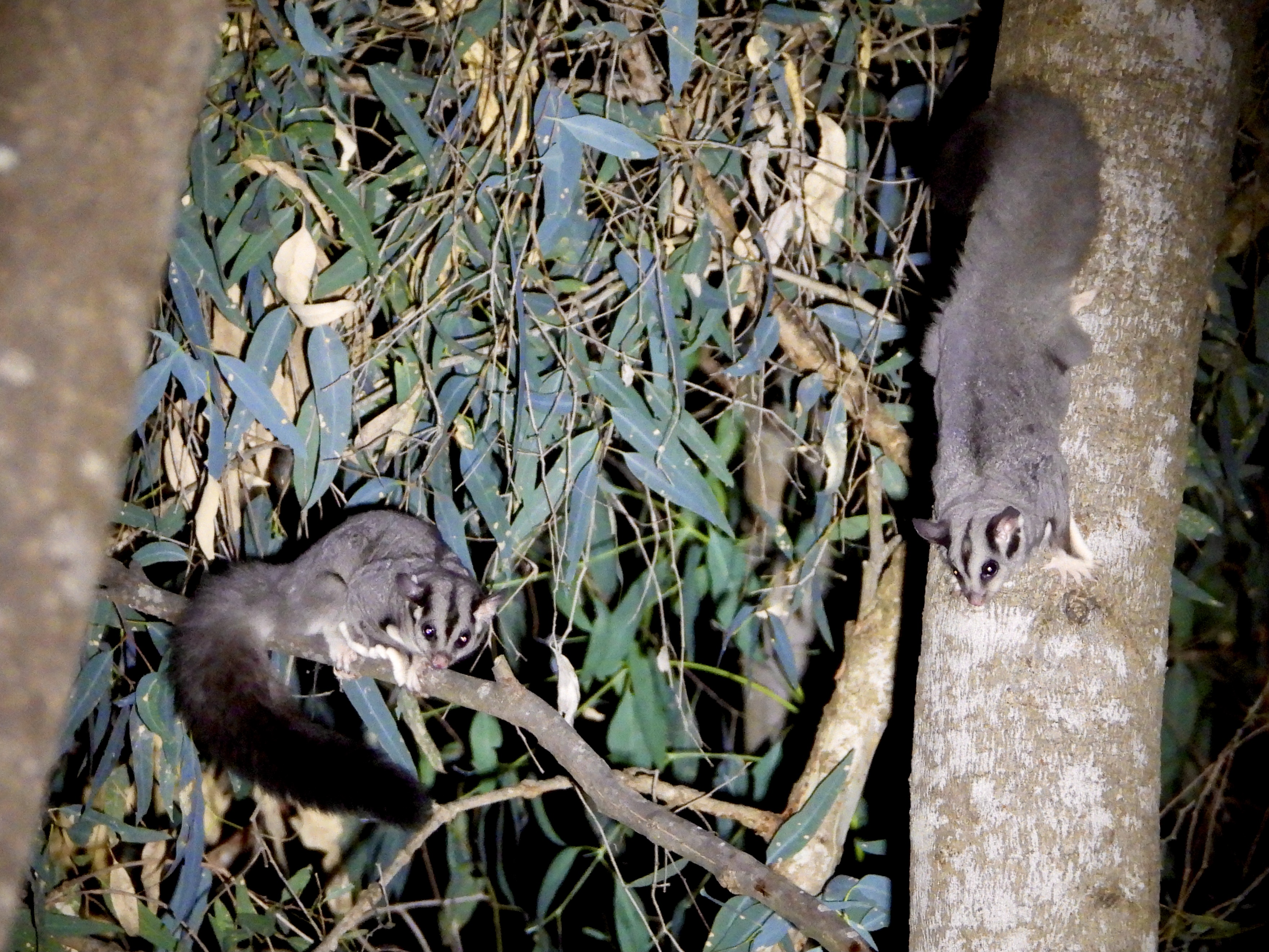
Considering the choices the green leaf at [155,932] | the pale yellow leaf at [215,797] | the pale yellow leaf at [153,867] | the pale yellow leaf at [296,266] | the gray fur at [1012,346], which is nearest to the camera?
the gray fur at [1012,346]

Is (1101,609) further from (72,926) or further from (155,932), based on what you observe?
(72,926)

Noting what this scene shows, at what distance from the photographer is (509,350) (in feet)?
11.8

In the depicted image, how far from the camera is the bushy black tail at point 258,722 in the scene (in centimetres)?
308

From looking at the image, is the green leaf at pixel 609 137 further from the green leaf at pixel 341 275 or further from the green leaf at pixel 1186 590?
the green leaf at pixel 1186 590

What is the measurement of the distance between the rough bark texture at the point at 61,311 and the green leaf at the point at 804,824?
2546 mm

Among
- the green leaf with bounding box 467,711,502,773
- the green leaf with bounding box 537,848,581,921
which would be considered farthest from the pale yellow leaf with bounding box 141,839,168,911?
the green leaf with bounding box 537,848,581,921

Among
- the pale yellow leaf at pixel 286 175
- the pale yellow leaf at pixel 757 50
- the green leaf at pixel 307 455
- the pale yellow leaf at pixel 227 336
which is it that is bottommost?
the green leaf at pixel 307 455

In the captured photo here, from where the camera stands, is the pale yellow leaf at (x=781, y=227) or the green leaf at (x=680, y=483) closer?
the green leaf at (x=680, y=483)

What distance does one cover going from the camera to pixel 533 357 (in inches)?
153

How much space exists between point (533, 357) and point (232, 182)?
1.16 meters

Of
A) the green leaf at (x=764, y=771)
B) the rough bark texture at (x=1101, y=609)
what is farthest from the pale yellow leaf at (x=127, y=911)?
the rough bark texture at (x=1101, y=609)

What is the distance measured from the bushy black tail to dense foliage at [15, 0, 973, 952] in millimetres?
243

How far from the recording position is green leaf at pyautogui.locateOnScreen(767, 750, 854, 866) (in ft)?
10.5

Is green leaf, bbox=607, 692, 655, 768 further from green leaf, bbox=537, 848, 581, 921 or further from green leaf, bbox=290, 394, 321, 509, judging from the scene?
green leaf, bbox=290, 394, 321, 509
